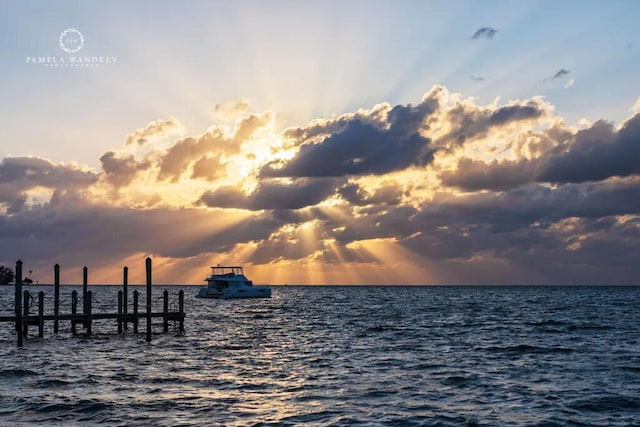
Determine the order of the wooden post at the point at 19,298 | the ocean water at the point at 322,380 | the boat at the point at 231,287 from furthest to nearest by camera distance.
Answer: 1. the boat at the point at 231,287
2. the wooden post at the point at 19,298
3. the ocean water at the point at 322,380

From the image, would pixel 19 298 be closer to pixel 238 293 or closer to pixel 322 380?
pixel 322 380

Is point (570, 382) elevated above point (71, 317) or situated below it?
below

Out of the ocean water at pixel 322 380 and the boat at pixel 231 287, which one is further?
the boat at pixel 231 287

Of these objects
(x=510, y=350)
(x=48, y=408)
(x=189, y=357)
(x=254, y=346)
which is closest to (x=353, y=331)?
(x=254, y=346)

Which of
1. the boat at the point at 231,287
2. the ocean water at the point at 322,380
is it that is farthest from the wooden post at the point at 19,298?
the boat at the point at 231,287

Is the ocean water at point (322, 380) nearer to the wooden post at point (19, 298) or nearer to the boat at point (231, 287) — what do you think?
the wooden post at point (19, 298)

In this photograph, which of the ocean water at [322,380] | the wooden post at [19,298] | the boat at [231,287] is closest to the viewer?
the ocean water at [322,380]

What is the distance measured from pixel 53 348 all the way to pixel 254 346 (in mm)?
12474

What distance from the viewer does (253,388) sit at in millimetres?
27438

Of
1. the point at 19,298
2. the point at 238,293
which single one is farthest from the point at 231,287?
the point at 19,298

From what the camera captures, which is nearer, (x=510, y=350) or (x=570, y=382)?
(x=570, y=382)

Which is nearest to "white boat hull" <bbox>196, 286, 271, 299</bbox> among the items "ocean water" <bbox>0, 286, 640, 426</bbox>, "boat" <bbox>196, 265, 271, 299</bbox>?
"boat" <bbox>196, 265, 271, 299</bbox>

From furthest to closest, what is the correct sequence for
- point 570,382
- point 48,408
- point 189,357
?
point 189,357 < point 570,382 < point 48,408

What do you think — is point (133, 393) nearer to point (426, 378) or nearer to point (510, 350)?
point (426, 378)
